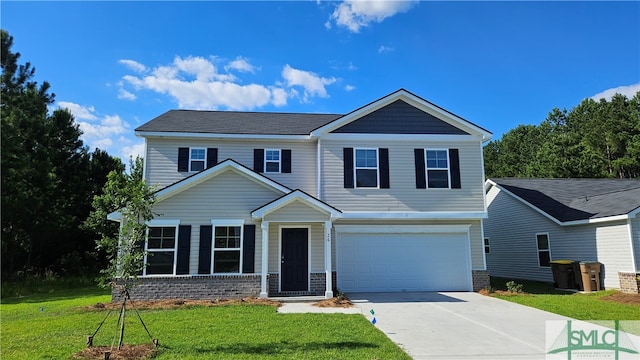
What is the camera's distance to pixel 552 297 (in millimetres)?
13227

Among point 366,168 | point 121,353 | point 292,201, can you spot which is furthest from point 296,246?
point 121,353

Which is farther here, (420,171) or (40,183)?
(40,183)

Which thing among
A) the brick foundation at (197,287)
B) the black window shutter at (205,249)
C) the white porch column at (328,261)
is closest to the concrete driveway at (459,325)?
the white porch column at (328,261)

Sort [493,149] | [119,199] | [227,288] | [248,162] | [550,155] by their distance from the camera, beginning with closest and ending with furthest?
1. [119,199]
2. [227,288]
3. [248,162]
4. [550,155]
5. [493,149]

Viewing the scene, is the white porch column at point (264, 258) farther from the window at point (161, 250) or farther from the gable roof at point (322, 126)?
the gable roof at point (322, 126)

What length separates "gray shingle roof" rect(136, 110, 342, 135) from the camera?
53.0 ft

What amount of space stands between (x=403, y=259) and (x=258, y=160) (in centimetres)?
696

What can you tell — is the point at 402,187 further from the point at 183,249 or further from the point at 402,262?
the point at 183,249

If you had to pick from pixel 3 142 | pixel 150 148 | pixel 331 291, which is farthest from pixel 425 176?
pixel 3 142

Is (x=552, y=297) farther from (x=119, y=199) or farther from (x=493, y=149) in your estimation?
(x=493, y=149)

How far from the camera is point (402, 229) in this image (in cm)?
1512

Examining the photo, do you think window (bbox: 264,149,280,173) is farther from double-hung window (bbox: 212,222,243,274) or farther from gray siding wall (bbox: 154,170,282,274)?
double-hung window (bbox: 212,222,243,274)

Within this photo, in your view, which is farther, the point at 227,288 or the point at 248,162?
the point at 248,162

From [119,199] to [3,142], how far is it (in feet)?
54.0
